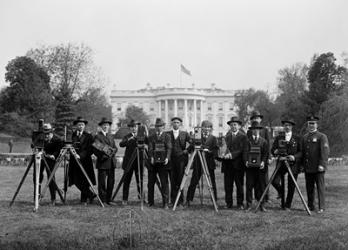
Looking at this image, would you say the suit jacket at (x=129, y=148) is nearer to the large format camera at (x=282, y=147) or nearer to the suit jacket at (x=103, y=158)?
the suit jacket at (x=103, y=158)

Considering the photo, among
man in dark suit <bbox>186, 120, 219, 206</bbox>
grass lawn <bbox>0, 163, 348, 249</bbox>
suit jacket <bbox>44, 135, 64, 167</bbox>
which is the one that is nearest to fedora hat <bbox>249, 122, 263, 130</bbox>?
man in dark suit <bbox>186, 120, 219, 206</bbox>

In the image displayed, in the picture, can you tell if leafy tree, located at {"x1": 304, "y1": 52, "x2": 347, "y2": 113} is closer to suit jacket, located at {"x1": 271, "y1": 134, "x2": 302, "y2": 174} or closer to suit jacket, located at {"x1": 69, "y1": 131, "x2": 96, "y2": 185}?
suit jacket, located at {"x1": 271, "y1": 134, "x2": 302, "y2": 174}

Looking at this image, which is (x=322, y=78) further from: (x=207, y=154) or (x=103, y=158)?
(x=103, y=158)

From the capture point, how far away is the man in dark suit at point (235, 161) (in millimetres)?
9992

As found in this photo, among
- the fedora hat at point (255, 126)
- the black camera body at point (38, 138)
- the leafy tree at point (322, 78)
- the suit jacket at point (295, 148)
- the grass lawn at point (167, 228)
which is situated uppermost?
the leafy tree at point (322, 78)

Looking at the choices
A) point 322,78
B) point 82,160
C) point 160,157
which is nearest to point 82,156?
point 82,160

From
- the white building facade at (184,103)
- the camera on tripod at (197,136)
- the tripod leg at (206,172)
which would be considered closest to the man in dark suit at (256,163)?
the tripod leg at (206,172)

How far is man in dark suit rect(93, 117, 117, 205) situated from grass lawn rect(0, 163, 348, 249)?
0.47 metres

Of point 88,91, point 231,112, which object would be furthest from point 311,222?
point 231,112

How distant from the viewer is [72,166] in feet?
35.1

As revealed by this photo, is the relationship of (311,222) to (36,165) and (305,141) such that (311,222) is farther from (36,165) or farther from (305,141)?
(36,165)

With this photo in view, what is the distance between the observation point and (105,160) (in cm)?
1038

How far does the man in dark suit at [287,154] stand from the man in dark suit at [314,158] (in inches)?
7.2

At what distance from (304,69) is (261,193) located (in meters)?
52.0
